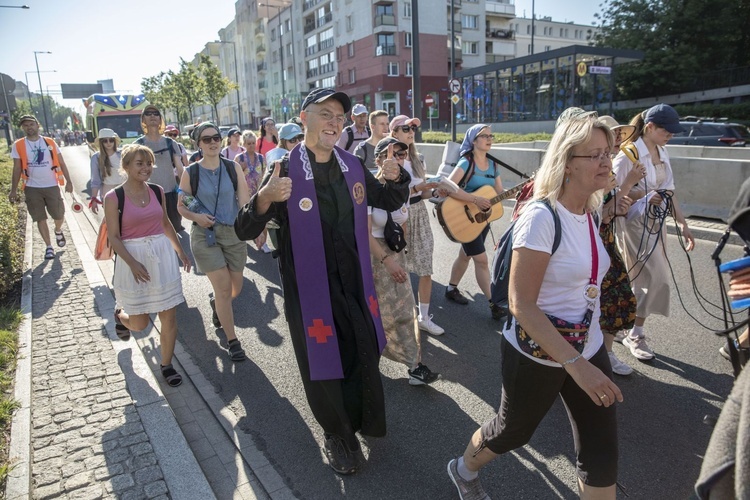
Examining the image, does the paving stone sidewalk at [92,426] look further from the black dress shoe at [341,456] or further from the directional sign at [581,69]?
the directional sign at [581,69]

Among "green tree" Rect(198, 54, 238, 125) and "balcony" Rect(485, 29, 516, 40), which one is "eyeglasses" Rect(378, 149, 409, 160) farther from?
"balcony" Rect(485, 29, 516, 40)

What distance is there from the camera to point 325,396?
3.08 meters

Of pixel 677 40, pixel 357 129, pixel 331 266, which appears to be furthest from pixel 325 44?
pixel 331 266

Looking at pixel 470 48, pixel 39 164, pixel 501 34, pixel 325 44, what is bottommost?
pixel 39 164

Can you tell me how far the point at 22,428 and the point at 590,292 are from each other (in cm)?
358

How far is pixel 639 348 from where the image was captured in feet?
14.4

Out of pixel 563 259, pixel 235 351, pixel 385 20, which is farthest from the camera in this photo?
pixel 385 20

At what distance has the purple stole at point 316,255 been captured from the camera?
2.86 meters

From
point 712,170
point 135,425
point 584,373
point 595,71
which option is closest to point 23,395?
point 135,425

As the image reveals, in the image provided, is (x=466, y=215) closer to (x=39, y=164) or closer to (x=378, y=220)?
(x=378, y=220)

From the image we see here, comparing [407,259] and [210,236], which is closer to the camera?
[210,236]

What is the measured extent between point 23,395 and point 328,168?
291 cm

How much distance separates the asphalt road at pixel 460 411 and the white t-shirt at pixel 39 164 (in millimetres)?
4124

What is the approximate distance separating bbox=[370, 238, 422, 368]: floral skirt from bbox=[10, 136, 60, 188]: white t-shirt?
6.56 metres
